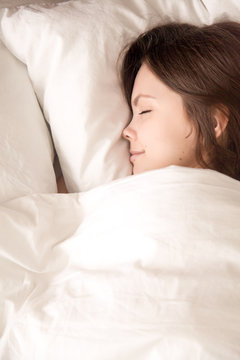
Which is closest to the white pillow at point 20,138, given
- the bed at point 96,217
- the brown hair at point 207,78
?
the bed at point 96,217

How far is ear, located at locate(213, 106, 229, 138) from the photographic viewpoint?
3.61ft

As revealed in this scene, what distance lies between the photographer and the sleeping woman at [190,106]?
109cm

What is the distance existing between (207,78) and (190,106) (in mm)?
80

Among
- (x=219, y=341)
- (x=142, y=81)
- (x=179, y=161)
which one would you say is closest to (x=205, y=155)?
(x=179, y=161)

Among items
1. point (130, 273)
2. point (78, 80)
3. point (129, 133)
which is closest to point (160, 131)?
point (129, 133)

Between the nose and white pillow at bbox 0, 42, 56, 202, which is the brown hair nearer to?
the nose

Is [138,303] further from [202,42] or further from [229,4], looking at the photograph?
[229,4]

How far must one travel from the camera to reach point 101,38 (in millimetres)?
1164

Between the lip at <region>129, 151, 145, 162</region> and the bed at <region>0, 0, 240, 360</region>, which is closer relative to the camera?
the bed at <region>0, 0, 240, 360</region>

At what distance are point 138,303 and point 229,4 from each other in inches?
34.4

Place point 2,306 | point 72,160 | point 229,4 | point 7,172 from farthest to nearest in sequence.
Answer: point 229,4 < point 72,160 < point 7,172 < point 2,306

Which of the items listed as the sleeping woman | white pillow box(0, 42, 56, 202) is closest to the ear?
the sleeping woman

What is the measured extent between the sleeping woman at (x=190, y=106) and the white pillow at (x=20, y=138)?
21 centimetres

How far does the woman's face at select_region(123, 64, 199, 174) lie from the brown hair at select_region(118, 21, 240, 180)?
0.06ft
